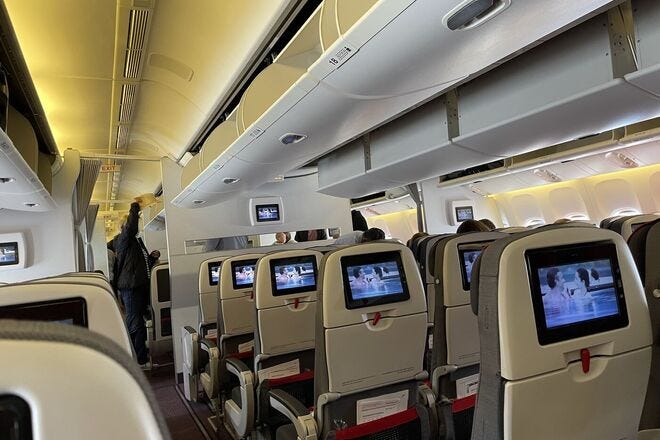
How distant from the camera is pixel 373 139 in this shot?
5.26 meters

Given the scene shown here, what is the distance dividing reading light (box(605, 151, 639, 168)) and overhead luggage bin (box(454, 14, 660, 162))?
4940 millimetres

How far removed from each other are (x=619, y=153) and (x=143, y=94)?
7.67 m

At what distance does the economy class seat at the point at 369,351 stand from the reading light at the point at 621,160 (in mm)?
6905

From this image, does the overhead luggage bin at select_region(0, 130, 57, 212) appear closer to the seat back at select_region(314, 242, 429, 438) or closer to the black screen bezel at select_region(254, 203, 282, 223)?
the seat back at select_region(314, 242, 429, 438)

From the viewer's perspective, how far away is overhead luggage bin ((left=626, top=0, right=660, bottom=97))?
7.92ft

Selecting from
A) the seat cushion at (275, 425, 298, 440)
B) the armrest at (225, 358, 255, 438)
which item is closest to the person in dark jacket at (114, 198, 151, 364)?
the armrest at (225, 358, 255, 438)

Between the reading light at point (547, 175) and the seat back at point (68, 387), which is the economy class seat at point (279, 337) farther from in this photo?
the reading light at point (547, 175)

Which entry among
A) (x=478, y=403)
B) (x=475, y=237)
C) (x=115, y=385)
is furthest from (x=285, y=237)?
(x=115, y=385)

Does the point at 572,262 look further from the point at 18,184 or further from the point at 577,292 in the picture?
the point at 18,184

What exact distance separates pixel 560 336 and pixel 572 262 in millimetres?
273

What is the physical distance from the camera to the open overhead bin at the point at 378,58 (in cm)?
169

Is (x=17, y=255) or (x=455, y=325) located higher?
(x=17, y=255)

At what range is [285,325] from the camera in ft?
11.3

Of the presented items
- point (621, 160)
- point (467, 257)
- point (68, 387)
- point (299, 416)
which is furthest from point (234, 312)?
point (621, 160)
